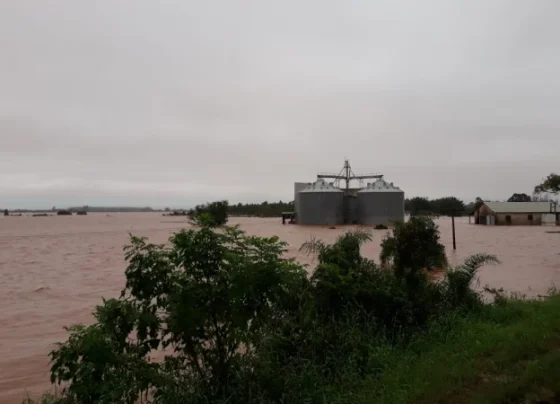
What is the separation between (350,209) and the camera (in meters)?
63.1

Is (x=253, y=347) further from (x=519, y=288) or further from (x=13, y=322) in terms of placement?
(x=519, y=288)

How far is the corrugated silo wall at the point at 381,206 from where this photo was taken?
58219mm

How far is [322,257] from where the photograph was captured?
7.91 metres

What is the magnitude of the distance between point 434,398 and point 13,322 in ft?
35.4

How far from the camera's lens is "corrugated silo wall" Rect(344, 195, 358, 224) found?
62.9 m

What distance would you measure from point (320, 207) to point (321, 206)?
193 mm

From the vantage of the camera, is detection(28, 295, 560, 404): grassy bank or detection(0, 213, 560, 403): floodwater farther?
detection(0, 213, 560, 403): floodwater

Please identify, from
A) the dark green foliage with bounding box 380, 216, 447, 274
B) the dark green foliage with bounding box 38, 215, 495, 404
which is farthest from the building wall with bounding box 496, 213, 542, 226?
the dark green foliage with bounding box 38, 215, 495, 404

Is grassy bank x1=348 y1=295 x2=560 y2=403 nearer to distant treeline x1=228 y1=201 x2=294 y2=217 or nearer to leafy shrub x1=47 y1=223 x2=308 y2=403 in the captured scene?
leafy shrub x1=47 y1=223 x2=308 y2=403

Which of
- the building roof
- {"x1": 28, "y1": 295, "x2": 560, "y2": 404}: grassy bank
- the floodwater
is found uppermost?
the building roof

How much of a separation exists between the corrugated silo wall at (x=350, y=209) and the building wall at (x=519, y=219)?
20.2 m

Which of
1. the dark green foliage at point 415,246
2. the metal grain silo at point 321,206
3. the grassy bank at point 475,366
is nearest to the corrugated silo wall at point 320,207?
the metal grain silo at point 321,206

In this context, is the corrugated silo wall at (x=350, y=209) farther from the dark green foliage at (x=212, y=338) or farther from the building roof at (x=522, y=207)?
the dark green foliage at (x=212, y=338)

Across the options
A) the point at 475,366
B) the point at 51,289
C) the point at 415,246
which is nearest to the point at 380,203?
the point at 51,289
